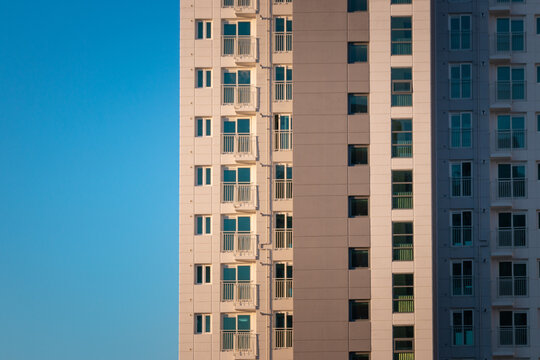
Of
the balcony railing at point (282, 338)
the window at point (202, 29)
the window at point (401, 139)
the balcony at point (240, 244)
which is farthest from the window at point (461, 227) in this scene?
the window at point (202, 29)

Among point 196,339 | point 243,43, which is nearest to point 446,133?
point 243,43

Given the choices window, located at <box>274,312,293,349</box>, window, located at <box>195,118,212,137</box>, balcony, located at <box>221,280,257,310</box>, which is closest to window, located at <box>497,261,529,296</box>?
window, located at <box>274,312,293,349</box>

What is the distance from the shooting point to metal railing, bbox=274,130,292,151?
116 feet

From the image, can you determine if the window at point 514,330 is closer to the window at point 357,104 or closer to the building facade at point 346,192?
the building facade at point 346,192

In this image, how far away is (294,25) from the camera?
34906mm

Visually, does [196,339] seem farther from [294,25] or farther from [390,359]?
[294,25]

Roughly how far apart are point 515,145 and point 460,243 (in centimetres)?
542

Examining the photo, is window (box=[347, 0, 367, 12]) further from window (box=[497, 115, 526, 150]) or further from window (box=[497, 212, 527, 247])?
window (box=[497, 212, 527, 247])

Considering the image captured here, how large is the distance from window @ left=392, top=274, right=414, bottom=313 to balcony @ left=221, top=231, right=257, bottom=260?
634cm

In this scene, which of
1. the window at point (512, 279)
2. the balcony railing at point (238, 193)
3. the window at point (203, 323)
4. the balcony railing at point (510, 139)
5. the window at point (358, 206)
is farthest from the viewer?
the balcony railing at point (510, 139)

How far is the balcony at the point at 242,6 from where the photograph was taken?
35.7m

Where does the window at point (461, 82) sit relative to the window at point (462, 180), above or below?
above

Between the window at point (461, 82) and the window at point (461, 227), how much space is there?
5.66 m

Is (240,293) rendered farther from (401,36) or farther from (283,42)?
(401,36)
